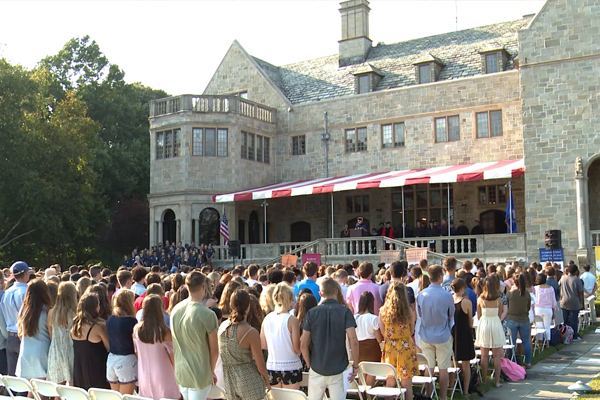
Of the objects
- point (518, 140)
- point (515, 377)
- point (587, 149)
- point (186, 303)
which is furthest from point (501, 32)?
point (186, 303)

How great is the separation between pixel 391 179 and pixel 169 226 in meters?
10.2

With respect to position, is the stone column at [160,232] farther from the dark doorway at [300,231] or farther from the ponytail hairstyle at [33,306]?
the ponytail hairstyle at [33,306]

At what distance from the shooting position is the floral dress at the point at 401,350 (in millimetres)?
7328

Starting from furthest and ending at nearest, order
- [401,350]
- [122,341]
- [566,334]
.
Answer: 1. [566,334]
2. [401,350]
3. [122,341]

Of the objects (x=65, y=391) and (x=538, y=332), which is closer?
(x=65, y=391)

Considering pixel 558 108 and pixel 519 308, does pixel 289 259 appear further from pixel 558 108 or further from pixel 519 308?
pixel 558 108

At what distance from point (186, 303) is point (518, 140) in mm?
21608

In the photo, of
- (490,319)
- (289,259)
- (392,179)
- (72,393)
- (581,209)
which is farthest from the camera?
(392,179)

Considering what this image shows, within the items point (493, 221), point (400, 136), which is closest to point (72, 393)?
point (493, 221)

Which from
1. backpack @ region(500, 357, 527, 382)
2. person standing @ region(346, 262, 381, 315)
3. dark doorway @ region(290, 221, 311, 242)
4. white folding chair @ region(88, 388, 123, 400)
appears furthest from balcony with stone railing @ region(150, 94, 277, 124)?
white folding chair @ region(88, 388, 123, 400)

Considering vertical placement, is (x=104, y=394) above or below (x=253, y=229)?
below

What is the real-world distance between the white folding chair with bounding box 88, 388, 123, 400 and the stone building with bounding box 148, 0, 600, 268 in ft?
59.3

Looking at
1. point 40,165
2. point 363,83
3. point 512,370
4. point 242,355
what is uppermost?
point 363,83

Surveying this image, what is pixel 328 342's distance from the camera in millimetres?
6121
